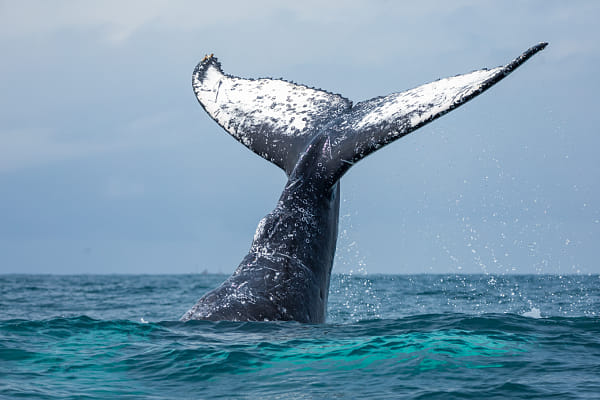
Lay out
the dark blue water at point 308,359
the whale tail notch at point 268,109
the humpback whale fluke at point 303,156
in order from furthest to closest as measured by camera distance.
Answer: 1. the whale tail notch at point 268,109
2. the humpback whale fluke at point 303,156
3. the dark blue water at point 308,359

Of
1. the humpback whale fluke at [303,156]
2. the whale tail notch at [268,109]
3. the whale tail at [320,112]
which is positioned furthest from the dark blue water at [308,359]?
the whale tail notch at [268,109]

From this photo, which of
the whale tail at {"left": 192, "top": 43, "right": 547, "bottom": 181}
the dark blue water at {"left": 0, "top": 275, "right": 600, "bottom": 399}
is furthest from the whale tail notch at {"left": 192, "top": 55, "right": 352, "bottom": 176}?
the dark blue water at {"left": 0, "top": 275, "right": 600, "bottom": 399}

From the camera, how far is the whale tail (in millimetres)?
6926

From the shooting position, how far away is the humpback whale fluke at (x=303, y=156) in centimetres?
712

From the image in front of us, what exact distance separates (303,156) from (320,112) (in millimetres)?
870

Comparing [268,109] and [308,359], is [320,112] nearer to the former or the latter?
[268,109]

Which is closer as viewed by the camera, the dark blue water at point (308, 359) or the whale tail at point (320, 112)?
the dark blue water at point (308, 359)

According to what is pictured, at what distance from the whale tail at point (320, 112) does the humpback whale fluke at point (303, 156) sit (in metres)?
0.01

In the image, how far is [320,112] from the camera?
861 centimetres

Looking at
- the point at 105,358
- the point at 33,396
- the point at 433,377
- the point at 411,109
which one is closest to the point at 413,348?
the point at 433,377

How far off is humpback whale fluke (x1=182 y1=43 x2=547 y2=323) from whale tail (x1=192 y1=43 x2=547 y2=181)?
0.01m

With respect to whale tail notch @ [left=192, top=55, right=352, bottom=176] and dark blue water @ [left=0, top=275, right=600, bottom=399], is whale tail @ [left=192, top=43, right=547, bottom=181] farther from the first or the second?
dark blue water @ [left=0, top=275, right=600, bottom=399]

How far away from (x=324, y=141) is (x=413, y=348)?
7.90 feet

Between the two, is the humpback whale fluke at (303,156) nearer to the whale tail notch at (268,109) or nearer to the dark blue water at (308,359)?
the whale tail notch at (268,109)
